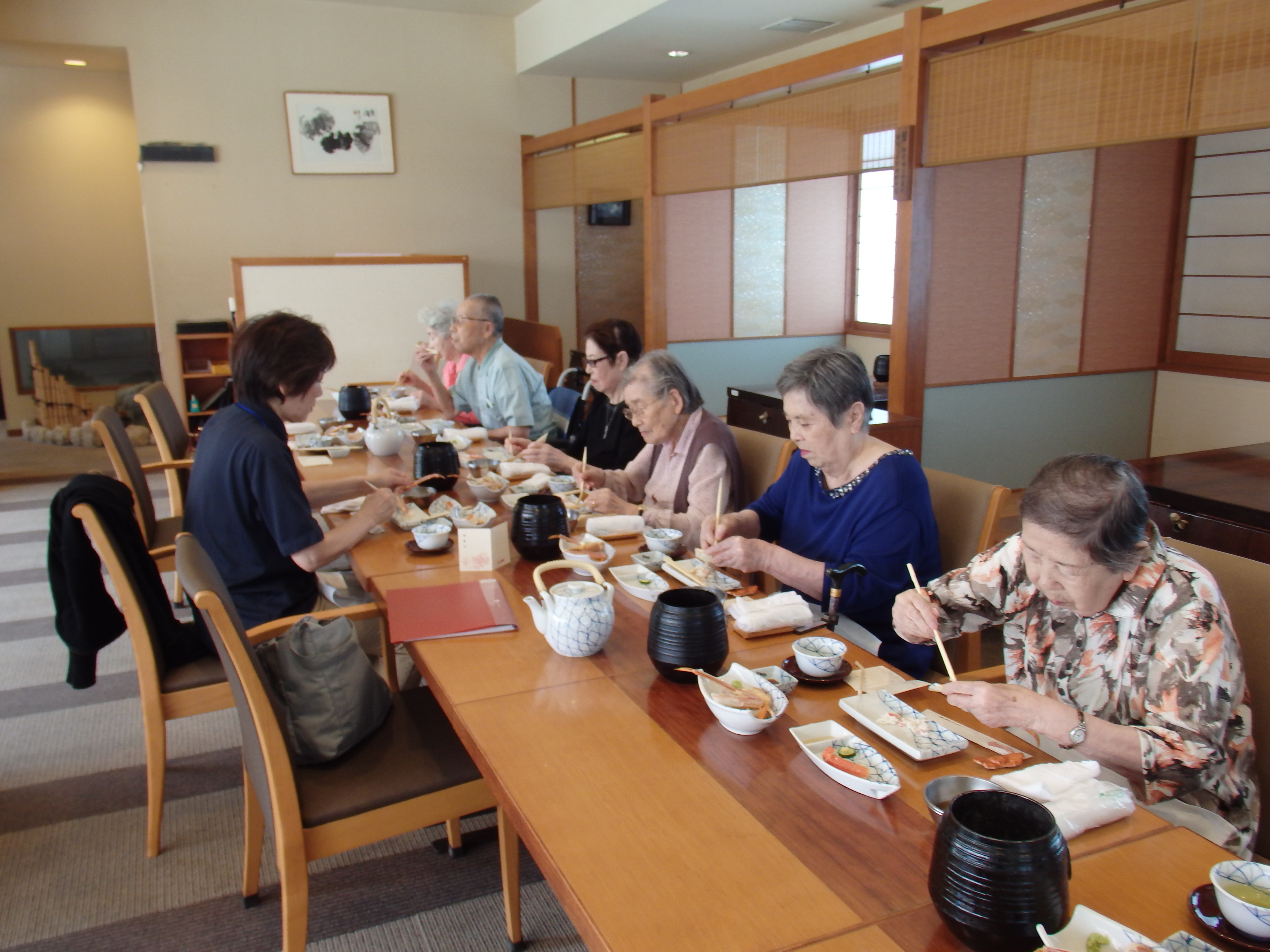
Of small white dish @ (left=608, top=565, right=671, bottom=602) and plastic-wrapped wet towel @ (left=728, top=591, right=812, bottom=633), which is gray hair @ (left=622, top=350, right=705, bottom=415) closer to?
small white dish @ (left=608, top=565, right=671, bottom=602)

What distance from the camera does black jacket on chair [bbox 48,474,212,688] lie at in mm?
1835

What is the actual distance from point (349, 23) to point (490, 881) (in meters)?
5.83

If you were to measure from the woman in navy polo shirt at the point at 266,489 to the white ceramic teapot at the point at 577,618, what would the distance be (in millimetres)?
708

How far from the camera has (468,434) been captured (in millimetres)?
3441

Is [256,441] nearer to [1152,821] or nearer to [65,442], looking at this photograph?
[1152,821]

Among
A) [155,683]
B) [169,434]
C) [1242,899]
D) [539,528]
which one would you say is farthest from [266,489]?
[169,434]

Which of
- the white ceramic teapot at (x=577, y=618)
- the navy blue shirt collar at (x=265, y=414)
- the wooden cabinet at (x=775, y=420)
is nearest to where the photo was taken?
the white ceramic teapot at (x=577, y=618)

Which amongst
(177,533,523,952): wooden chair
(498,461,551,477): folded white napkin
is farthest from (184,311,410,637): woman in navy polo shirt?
(498,461,551,477): folded white napkin

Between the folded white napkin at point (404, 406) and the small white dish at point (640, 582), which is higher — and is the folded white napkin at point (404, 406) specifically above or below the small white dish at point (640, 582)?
above

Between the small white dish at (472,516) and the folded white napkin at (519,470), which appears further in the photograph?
the folded white napkin at (519,470)

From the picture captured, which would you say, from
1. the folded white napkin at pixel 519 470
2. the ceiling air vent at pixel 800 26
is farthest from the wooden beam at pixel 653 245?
the folded white napkin at pixel 519 470

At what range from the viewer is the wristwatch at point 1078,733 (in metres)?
1.21

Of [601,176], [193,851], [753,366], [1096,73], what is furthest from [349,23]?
[193,851]

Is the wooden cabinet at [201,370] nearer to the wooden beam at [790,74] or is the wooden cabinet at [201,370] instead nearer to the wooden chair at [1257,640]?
the wooden beam at [790,74]
